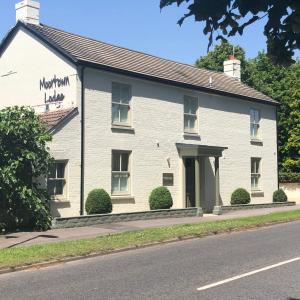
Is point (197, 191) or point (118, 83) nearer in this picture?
point (118, 83)

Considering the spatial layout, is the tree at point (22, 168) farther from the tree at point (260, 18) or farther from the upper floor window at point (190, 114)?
the tree at point (260, 18)

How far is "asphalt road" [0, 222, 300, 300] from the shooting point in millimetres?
8109

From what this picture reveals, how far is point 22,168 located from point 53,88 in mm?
5339

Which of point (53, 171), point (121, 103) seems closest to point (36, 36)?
point (121, 103)

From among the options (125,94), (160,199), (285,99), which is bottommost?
(160,199)

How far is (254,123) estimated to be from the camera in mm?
29594

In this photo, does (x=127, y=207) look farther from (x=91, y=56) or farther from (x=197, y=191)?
(x=91, y=56)

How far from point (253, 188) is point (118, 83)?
428 inches

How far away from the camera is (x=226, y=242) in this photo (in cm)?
1468

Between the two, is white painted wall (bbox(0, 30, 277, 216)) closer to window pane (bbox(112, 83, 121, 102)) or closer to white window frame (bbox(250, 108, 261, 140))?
window pane (bbox(112, 83, 121, 102))

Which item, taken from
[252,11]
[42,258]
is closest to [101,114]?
[42,258]

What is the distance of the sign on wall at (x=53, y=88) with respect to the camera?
2102cm

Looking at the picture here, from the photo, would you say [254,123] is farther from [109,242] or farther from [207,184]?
[109,242]

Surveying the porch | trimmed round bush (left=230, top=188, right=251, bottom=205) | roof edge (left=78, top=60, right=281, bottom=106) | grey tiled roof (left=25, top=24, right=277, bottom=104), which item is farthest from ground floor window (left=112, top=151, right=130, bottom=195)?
trimmed round bush (left=230, top=188, right=251, bottom=205)
